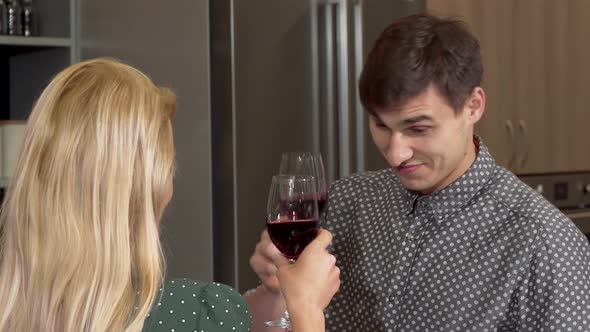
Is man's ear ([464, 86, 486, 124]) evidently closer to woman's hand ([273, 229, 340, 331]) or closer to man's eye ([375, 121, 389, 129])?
man's eye ([375, 121, 389, 129])

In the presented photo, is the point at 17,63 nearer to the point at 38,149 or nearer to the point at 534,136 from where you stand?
the point at 534,136

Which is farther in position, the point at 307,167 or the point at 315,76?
the point at 315,76

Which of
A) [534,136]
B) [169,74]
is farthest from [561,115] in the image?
[169,74]

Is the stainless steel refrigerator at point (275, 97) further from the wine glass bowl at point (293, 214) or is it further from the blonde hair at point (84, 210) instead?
the blonde hair at point (84, 210)

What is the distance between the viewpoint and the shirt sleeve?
1649 mm

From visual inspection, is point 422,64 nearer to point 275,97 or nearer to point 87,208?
point 87,208

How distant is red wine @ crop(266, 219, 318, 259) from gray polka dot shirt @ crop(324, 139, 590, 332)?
37 cm

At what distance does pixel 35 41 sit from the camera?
3197 mm

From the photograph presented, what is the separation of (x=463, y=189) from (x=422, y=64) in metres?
0.25

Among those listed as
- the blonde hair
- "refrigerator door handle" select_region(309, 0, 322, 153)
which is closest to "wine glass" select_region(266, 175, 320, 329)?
the blonde hair

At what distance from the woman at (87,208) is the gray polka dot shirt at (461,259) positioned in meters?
0.61

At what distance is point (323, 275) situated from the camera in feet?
4.84

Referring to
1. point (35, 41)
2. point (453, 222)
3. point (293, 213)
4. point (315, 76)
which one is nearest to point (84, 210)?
point (293, 213)

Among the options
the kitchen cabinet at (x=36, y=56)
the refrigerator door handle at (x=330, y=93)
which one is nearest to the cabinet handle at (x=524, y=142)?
the refrigerator door handle at (x=330, y=93)
